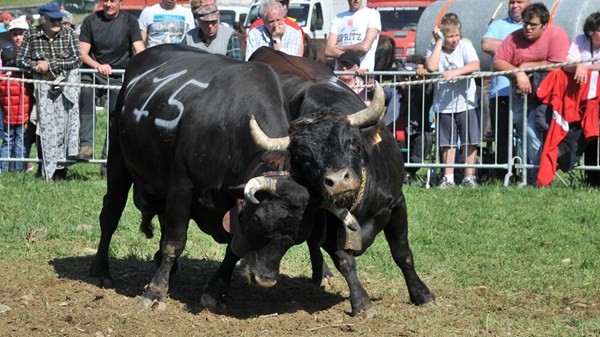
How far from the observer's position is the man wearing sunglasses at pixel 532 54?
12555 mm

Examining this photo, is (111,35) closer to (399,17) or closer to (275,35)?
(275,35)

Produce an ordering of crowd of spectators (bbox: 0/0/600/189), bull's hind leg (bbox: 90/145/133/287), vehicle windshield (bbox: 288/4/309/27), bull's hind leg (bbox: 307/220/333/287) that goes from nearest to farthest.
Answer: bull's hind leg (bbox: 307/220/333/287)
bull's hind leg (bbox: 90/145/133/287)
crowd of spectators (bbox: 0/0/600/189)
vehicle windshield (bbox: 288/4/309/27)

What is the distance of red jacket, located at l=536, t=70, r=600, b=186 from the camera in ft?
40.5

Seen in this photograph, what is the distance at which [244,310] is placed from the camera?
8.05 m

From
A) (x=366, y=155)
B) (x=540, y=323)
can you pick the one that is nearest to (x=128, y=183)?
(x=366, y=155)

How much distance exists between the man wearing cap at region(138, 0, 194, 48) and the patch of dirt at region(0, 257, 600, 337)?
485 centimetres

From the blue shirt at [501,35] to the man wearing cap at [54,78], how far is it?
506cm

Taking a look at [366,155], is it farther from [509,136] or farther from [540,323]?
[509,136]

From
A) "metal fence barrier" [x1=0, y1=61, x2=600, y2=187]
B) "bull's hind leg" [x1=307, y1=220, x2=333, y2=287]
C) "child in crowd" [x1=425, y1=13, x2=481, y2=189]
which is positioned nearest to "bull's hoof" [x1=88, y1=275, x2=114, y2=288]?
"bull's hind leg" [x1=307, y1=220, x2=333, y2=287]

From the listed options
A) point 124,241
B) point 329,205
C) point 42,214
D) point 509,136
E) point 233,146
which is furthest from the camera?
point 509,136

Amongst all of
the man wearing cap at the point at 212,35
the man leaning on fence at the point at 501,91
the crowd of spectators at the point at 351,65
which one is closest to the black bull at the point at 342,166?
the man wearing cap at the point at 212,35

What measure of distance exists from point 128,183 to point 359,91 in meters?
4.78

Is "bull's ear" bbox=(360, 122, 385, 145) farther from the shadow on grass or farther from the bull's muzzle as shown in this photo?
Result: the shadow on grass

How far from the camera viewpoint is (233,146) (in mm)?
7625
